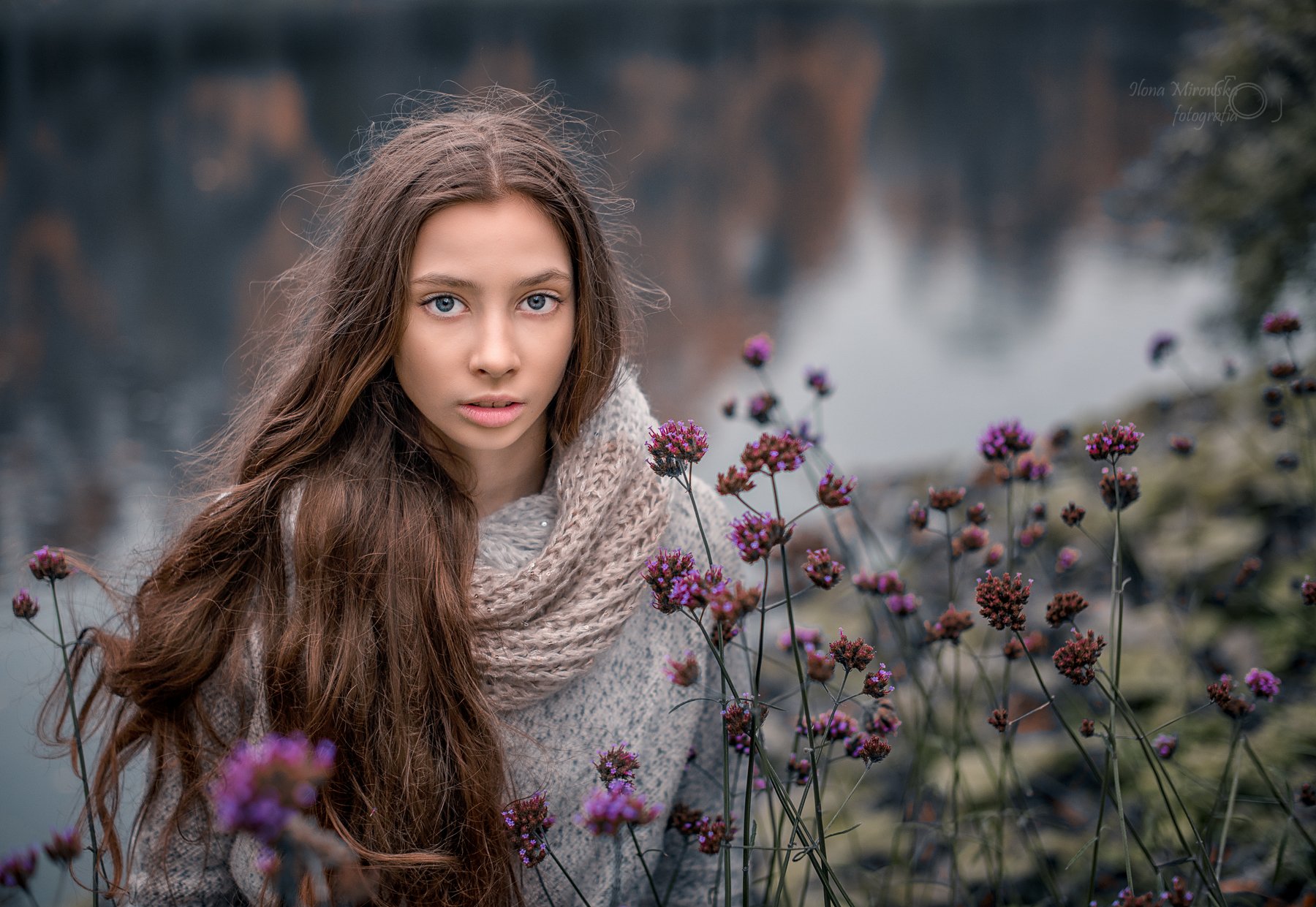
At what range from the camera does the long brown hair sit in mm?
1282

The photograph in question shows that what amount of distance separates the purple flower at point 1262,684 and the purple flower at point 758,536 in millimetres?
635

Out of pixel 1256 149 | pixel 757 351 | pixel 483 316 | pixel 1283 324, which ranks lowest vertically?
pixel 483 316

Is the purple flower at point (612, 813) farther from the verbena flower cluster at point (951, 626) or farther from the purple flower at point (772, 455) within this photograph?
the verbena flower cluster at point (951, 626)

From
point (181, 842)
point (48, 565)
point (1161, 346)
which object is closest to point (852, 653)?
point (48, 565)

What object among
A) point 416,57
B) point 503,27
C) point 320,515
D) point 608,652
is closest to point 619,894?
point 608,652

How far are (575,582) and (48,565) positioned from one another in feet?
2.07

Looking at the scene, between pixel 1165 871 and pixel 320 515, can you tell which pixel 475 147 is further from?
pixel 1165 871

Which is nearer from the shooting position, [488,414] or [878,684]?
[878,684]

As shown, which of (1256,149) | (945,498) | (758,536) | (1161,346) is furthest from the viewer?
(1256,149)

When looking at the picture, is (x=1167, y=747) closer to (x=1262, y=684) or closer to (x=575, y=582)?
(x=1262, y=684)

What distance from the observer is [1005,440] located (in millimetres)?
1337

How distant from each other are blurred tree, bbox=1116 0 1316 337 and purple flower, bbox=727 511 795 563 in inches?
132

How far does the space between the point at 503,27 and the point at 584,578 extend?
14.8 metres

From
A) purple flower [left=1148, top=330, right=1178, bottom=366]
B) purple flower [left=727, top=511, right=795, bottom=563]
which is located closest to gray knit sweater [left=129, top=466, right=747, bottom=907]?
purple flower [left=727, top=511, right=795, bottom=563]
